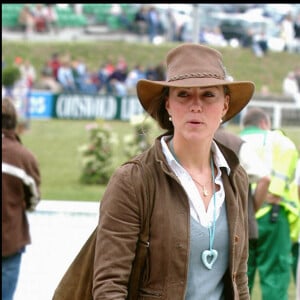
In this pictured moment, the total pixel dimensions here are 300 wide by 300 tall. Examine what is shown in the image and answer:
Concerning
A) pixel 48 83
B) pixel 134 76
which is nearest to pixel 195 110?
pixel 48 83

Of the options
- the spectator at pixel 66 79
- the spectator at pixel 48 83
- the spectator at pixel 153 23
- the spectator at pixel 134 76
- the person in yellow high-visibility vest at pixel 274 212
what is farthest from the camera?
the spectator at pixel 153 23

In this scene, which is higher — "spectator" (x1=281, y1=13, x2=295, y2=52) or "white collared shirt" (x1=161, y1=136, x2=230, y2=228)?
"spectator" (x1=281, y1=13, x2=295, y2=52)

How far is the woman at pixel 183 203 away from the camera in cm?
322

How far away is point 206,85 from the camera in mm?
3266

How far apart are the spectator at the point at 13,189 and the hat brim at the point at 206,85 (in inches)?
119

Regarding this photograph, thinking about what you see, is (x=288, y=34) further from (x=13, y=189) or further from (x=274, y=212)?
(x=13, y=189)

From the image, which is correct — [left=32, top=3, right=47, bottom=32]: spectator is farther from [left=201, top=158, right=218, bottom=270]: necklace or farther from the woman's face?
[left=201, top=158, right=218, bottom=270]: necklace

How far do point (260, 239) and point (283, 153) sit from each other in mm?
754

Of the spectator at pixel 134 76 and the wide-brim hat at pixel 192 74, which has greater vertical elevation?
the wide-brim hat at pixel 192 74

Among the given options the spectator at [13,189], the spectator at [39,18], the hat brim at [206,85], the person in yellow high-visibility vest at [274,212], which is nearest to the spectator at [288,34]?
the spectator at [39,18]

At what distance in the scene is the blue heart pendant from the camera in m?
3.27

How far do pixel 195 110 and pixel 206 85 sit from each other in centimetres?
9

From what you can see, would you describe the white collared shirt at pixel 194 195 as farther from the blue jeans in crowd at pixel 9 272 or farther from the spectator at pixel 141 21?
the spectator at pixel 141 21

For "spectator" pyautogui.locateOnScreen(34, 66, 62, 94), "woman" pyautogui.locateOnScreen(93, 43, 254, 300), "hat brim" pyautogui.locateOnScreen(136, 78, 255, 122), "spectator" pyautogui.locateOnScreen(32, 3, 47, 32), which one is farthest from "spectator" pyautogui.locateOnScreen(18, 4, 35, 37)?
"woman" pyautogui.locateOnScreen(93, 43, 254, 300)
